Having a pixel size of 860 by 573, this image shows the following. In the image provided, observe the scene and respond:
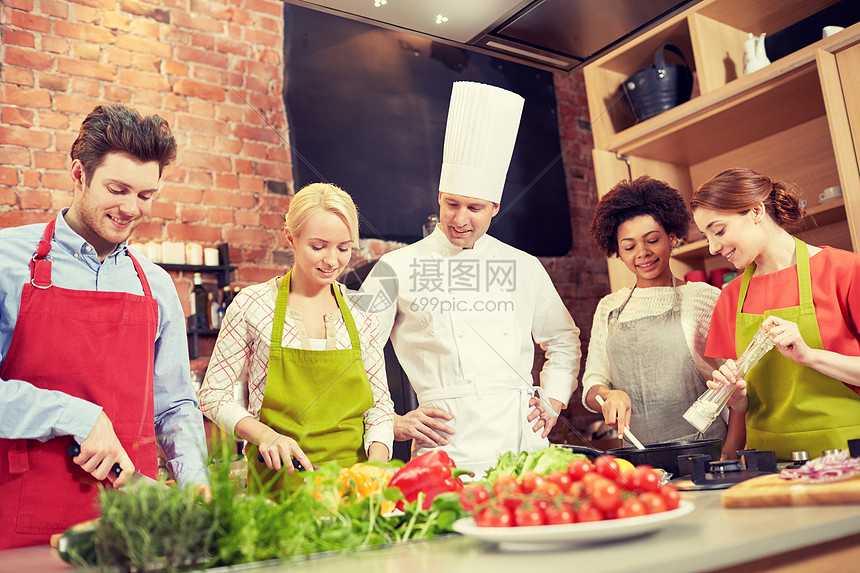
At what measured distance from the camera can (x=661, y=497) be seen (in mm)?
634

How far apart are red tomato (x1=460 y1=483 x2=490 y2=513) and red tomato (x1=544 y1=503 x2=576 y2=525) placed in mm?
72

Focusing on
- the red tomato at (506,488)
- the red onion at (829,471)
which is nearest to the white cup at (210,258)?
the red tomato at (506,488)

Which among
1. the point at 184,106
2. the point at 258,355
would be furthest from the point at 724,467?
the point at 184,106

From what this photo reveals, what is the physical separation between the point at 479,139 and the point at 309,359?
0.60 m

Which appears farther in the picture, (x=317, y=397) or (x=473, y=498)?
(x=317, y=397)

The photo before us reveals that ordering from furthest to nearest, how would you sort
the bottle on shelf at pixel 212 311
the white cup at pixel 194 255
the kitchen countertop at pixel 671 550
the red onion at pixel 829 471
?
the white cup at pixel 194 255, the bottle on shelf at pixel 212 311, the red onion at pixel 829 471, the kitchen countertop at pixel 671 550

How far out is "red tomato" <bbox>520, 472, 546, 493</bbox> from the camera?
0.67 metres

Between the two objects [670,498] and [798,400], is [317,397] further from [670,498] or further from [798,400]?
[798,400]

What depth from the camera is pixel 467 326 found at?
139 centimetres

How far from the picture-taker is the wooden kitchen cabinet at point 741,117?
1857 mm

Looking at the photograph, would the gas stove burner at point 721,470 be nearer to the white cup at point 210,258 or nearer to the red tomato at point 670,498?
the red tomato at point 670,498

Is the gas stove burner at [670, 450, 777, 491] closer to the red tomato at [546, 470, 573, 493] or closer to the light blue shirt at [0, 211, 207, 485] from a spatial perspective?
the red tomato at [546, 470, 573, 493]

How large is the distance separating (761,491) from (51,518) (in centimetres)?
100

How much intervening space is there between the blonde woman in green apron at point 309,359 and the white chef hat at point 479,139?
0.82 feet
